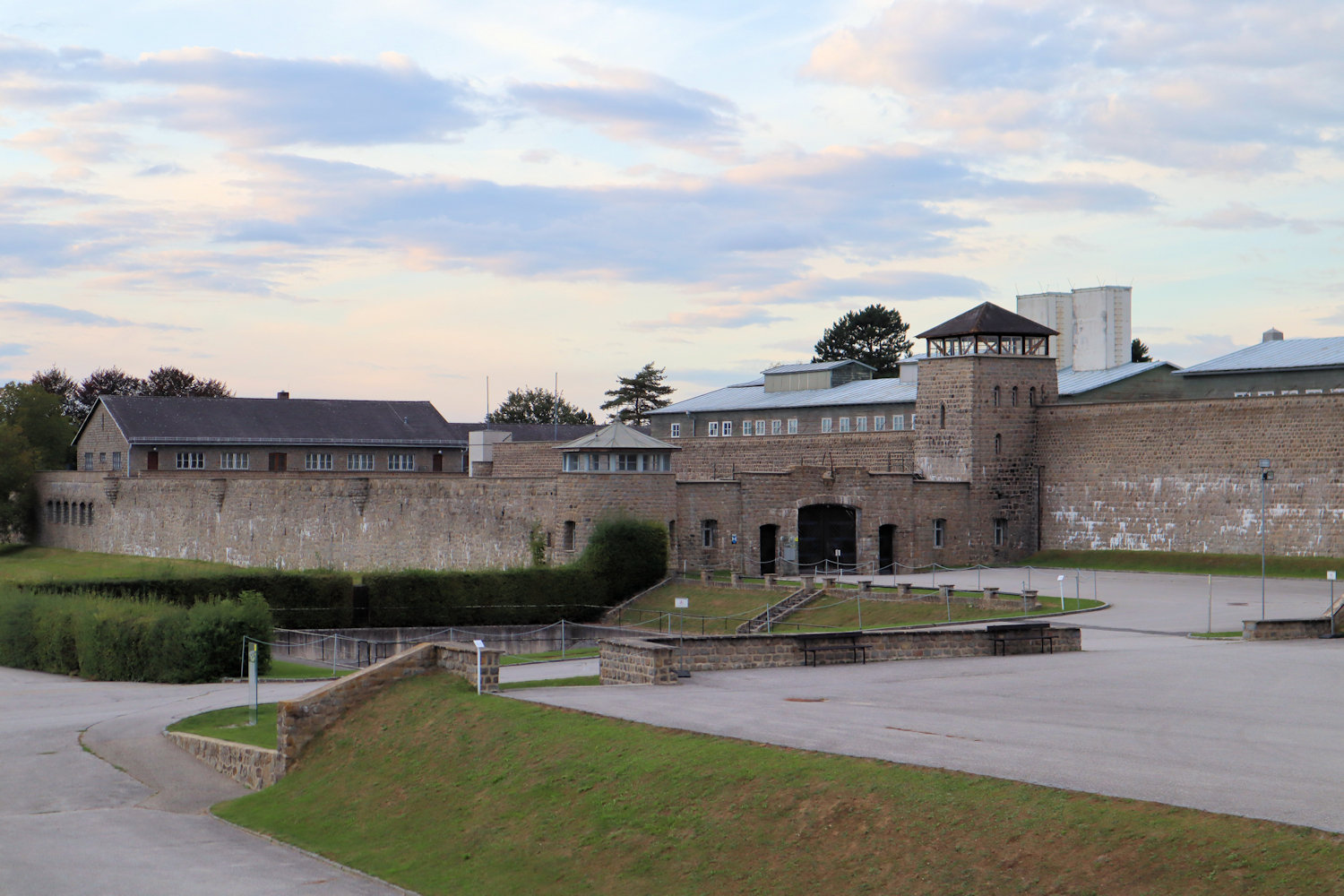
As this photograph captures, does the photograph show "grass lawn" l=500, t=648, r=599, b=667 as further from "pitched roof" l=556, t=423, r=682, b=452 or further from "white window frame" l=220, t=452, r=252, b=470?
"white window frame" l=220, t=452, r=252, b=470

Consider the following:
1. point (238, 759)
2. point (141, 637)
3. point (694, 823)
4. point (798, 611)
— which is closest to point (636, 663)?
point (238, 759)

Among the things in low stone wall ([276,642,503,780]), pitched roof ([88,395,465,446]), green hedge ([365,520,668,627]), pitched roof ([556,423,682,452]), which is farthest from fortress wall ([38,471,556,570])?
low stone wall ([276,642,503,780])

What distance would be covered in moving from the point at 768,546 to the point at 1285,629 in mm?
21922

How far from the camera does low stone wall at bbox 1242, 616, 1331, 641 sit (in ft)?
87.4

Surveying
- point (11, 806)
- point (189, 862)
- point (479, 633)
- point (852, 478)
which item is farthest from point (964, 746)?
point (852, 478)

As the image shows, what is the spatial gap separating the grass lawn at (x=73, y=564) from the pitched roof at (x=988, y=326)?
2878 centimetres

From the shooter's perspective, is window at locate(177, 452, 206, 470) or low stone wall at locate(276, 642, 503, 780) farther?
window at locate(177, 452, 206, 470)

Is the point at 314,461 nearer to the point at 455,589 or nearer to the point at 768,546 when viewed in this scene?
the point at 455,589

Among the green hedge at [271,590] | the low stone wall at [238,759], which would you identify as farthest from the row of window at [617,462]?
the low stone wall at [238,759]

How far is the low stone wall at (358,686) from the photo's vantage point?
19.2 meters

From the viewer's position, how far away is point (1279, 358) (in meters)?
50.4

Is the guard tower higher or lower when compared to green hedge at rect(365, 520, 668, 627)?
higher

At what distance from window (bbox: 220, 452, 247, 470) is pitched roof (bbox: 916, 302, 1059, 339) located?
137ft

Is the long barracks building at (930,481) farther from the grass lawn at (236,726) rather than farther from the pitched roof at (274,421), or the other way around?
the grass lawn at (236,726)
